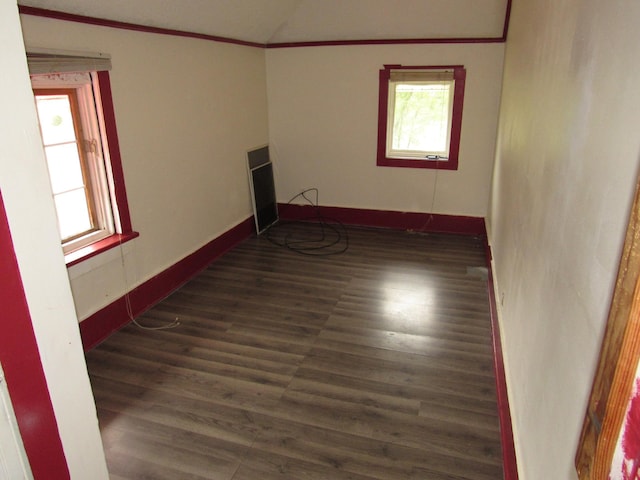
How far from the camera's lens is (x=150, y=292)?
12.3ft

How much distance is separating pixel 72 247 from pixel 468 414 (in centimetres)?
267

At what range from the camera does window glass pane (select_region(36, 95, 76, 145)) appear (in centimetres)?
291

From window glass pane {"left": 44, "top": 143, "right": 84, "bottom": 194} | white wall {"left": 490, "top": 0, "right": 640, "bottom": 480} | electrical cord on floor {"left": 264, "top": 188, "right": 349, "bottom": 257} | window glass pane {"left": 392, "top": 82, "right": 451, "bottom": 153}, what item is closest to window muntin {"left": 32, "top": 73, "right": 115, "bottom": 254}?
window glass pane {"left": 44, "top": 143, "right": 84, "bottom": 194}

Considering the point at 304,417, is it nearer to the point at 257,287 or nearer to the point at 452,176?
the point at 257,287

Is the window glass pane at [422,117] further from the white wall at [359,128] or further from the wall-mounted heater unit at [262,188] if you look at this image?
the wall-mounted heater unit at [262,188]

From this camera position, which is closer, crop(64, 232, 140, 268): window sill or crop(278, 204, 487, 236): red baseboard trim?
crop(64, 232, 140, 268): window sill

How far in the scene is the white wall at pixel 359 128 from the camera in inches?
195

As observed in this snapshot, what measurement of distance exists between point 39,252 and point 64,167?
2.35 metres

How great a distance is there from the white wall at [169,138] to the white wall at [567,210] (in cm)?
266

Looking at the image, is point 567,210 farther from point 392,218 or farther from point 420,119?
point 392,218

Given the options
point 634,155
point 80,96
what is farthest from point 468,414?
point 80,96

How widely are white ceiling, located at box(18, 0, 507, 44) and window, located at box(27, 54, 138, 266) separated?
104 centimetres

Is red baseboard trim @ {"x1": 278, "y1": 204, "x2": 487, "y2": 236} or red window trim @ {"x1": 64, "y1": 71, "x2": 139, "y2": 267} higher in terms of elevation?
red window trim @ {"x1": 64, "y1": 71, "x2": 139, "y2": 267}

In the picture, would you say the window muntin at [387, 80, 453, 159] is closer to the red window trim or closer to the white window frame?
the white window frame
